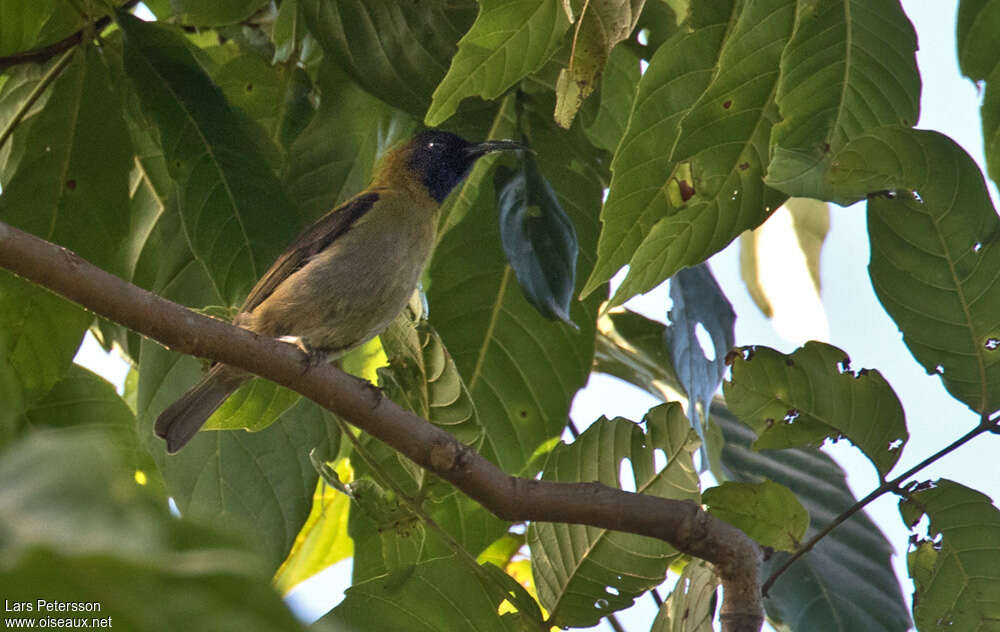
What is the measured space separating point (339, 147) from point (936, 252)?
1.72 metres

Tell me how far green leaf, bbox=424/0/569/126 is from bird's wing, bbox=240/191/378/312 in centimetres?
184

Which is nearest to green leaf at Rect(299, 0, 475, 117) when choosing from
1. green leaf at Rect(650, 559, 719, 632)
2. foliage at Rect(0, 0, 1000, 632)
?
foliage at Rect(0, 0, 1000, 632)

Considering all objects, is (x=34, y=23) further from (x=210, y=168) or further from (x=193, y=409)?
(x=193, y=409)

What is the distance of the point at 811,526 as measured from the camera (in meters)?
3.51

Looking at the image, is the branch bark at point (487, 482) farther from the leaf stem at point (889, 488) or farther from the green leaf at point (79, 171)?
the green leaf at point (79, 171)

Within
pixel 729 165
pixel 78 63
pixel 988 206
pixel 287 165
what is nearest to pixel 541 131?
pixel 287 165

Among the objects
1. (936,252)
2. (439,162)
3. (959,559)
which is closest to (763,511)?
(959,559)

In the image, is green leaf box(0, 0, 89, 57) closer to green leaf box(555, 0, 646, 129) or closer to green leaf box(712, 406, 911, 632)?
green leaf box(555, 0, 646, 129)

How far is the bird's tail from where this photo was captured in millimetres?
3113

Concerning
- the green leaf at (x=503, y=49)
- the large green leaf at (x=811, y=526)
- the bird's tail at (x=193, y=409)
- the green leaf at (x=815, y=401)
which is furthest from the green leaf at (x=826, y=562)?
the bird's tail at (x=193, y=409)

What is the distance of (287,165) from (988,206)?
1.91m

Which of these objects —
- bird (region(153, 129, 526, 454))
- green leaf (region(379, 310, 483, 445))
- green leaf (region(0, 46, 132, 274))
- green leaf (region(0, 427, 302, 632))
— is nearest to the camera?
green leaf (region(0, 427, 302, 632))

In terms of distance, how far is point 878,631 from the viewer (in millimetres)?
3037

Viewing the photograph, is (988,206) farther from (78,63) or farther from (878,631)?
(78,63)
